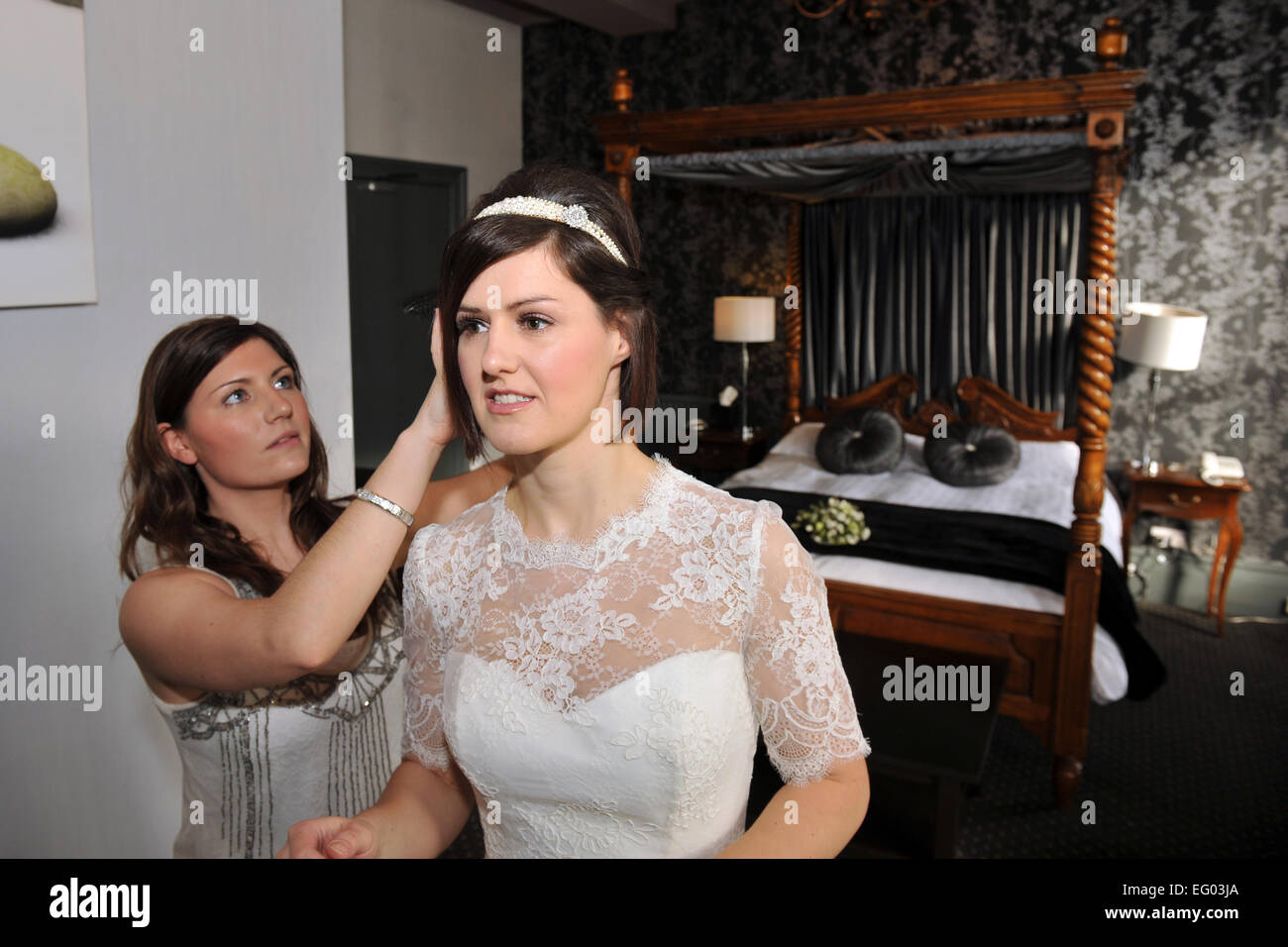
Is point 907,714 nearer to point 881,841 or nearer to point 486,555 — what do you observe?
point 881,841

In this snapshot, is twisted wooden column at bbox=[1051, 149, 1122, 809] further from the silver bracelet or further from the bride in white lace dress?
the silver bracelet

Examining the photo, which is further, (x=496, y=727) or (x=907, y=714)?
(x=907, y=714)

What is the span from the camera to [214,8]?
1463mm

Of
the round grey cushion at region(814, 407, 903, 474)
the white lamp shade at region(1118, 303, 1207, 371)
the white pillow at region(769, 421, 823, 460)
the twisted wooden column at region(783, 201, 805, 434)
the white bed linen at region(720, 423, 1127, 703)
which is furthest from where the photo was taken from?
the twisted wooden column at region(783, 201, 805, 434)

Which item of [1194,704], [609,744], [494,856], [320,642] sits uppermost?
[320,642]

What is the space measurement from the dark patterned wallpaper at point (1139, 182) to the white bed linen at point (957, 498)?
A: 68 centimetres

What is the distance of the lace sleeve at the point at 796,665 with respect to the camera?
1.27 meters

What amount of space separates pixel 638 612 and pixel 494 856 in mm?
459

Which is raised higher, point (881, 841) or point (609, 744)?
point (609, 744)

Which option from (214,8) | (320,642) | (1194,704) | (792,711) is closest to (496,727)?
(320,642)

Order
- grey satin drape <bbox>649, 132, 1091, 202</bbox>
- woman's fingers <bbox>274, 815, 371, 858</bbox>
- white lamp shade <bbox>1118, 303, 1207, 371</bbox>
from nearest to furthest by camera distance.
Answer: woman's fingers <bbox>274, 815, 371, 858</bbox>
grey satin drape <bbox>649, 132, 1091, 202</bbox>
white lamp shade <bbox>1118, 303, 1207, 371</bbox>

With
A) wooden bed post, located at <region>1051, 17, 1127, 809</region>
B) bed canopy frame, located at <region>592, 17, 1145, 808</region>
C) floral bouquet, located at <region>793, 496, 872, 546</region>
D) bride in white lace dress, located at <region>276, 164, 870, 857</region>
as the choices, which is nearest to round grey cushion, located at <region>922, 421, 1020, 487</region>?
floral bouquet, located at <region>793, 496, 872, 546</region>

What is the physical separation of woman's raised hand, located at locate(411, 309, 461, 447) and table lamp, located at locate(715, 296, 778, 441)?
475 centimetres

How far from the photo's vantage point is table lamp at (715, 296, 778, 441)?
5.95 meters
